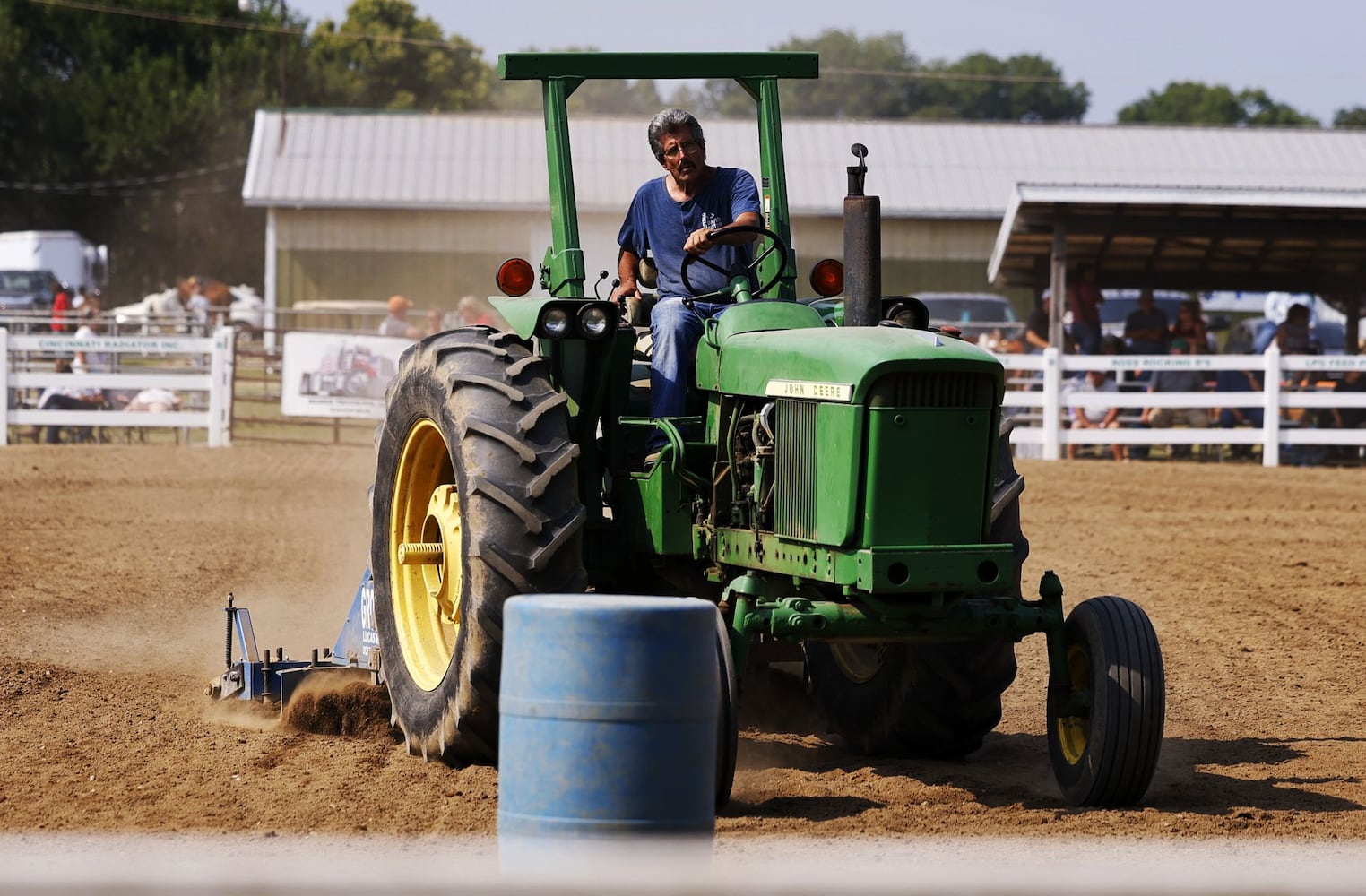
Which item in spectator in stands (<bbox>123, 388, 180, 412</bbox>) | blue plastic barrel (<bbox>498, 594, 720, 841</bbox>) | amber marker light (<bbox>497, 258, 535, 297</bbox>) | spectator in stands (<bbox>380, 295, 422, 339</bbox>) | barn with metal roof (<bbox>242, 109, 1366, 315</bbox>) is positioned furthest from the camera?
barn with metal roof (<bbox>242, 109, 1366, 315</bbox>)

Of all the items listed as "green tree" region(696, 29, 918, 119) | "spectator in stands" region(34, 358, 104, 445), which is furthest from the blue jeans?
"green tree" region(696, 29, 918, 119)

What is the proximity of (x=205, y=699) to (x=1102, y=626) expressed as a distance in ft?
12.4

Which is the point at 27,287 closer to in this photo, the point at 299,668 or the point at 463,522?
the point at 299,668

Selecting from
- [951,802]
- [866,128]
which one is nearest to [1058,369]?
[951,802]

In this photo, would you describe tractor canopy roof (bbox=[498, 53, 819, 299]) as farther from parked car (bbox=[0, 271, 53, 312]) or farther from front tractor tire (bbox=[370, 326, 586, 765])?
parked car (bbox=[0, 271, 53, 312])

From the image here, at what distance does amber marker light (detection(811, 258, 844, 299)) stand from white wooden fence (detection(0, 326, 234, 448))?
13.9 meters

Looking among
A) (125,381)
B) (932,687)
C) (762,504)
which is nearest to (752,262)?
(762,504)

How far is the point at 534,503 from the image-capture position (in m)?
5.90

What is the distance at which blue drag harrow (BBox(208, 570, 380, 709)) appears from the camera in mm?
7219

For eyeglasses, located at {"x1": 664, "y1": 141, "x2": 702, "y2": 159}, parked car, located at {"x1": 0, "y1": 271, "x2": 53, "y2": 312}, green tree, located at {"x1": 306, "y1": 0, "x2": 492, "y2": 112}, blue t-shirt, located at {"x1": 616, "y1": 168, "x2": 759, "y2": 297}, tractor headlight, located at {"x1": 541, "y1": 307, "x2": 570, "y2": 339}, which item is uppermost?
green tree, located at {"x1": 306, "y1": 0, "x2": 492, "y2": 112}

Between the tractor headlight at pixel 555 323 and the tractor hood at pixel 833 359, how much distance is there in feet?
1.75

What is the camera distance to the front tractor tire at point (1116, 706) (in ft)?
18.5

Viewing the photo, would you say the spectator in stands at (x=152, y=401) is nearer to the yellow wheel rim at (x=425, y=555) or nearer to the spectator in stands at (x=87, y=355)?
the spectator in stands at (x=87, y=355)

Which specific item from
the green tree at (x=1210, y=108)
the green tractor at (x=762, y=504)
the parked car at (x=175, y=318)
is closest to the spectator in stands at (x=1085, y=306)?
the parked car at (x=175, y=318)
